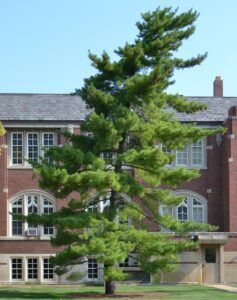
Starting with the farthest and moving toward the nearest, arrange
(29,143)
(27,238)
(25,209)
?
(29,143), (25,209), (27,238)

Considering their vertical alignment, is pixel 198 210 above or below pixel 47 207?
below

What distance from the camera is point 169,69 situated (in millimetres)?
31453

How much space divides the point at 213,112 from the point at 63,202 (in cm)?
970

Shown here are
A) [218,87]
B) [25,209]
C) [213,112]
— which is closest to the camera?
[25,209]

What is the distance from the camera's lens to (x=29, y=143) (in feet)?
142

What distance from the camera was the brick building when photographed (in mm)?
42062

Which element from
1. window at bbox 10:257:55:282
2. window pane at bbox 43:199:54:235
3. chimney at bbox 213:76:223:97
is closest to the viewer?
window at bbox 10:257:55:282

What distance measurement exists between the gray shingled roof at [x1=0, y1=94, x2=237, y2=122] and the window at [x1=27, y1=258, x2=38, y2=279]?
7.56 meters

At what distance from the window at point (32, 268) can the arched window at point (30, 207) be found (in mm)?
1396

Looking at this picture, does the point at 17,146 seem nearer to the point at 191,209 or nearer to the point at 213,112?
the point at 191,209

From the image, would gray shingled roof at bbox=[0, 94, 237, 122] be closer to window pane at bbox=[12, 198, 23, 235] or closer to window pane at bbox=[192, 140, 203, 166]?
window pane at bbox=[192, 140, 203, 166]

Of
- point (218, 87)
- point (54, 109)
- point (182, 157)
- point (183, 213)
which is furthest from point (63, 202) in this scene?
point (218, 87)

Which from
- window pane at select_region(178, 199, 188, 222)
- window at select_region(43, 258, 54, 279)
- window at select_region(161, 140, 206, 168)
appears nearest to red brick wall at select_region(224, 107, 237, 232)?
window at select_region(161, 140, 206, 168)

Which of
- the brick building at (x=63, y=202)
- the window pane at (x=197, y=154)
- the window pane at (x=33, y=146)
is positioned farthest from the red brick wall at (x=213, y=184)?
the window pane at (x=33, y=146)
